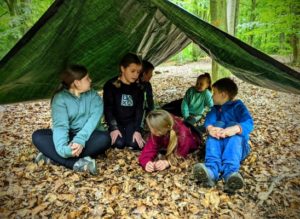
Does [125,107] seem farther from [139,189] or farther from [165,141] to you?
[139,189]

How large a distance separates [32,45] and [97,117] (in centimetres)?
121

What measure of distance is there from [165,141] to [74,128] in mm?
1153

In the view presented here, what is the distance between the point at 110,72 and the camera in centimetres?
505

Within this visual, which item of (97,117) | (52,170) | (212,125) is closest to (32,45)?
(97,117)

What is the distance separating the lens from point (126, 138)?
13.1 feet

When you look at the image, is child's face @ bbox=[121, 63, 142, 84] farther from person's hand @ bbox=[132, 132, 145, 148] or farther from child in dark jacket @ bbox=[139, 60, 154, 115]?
person's hand @ bbox=[132, 132, 145, 148]

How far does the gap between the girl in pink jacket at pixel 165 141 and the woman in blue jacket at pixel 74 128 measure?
59 centimetres

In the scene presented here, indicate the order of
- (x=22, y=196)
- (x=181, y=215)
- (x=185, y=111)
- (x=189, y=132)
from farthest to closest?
(x=185, y=111)
(x=189, y=132)
(x=22, y=196)
(x=181, y=215)

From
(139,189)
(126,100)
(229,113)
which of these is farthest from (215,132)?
(126,100)

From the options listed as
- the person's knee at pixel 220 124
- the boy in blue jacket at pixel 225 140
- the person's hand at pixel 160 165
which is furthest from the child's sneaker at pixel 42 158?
the person's knee at pixel 220 124

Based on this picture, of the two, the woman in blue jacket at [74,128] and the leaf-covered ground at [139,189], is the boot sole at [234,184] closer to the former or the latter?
the leaf-covered ground at [139,189]

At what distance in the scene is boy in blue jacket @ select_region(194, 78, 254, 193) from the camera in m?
2.92

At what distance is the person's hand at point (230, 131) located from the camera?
3035 millimetres

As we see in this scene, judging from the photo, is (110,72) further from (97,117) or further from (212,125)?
(212,125)
